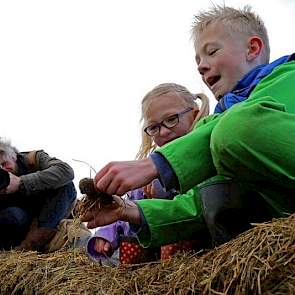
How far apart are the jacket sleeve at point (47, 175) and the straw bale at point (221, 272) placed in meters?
1.67

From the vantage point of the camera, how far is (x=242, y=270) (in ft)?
3.31

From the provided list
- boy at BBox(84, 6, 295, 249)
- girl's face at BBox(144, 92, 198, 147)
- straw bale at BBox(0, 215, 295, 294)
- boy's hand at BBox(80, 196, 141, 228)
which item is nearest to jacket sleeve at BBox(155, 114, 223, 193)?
boy at BBox(84, 6, 295, 249)

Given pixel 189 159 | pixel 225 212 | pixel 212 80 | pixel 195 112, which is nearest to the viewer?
pixel 189 159

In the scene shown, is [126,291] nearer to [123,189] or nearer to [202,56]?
[123,189]

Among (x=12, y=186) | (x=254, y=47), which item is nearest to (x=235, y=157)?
(x=254, y=47)

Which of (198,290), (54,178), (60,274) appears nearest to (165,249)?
(60,274)

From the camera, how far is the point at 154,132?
252 centimetres

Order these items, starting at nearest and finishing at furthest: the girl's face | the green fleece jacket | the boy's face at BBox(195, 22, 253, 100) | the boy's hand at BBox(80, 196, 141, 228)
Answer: the green fleece jacket < the boy's hand at BBox(80, 196, 141, 228) < the boy's face at BBox(195, 22, 253, 100) < the girl's face

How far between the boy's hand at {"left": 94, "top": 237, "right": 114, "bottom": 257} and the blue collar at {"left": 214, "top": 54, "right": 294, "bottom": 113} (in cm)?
71

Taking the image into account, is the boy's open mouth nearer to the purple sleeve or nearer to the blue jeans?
the purple sleeve

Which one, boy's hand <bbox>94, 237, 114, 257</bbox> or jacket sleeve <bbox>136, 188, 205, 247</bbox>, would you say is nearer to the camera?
jacket sleeve <bbox>136, 188, 205, 247</bbox>

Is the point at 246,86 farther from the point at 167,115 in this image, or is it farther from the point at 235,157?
the point at 167,115

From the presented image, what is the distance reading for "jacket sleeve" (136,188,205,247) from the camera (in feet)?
5.60

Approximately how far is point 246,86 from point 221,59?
14 cm
